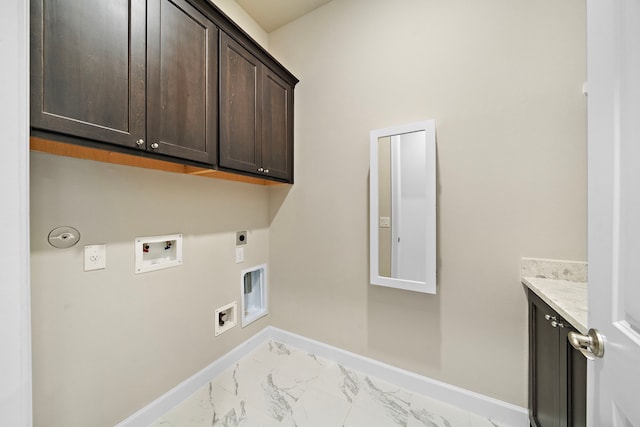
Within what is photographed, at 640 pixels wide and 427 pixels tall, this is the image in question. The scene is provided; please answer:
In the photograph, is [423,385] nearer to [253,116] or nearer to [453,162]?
[453,162]

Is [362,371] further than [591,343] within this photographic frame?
Yes

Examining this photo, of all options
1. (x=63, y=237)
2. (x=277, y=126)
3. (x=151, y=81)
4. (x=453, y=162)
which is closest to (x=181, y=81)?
(x=151, y=81)

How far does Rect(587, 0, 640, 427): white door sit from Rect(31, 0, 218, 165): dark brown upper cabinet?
1514 millimetres

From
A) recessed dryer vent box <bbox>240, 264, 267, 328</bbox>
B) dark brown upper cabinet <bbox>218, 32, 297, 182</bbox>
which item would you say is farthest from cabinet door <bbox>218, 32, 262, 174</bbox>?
recessed dryer vent box <bbox>240, 264, 267, 328</bbox>

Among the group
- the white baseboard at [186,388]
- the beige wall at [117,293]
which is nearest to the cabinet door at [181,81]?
the beige wall at [117,293]

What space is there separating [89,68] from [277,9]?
1.70m

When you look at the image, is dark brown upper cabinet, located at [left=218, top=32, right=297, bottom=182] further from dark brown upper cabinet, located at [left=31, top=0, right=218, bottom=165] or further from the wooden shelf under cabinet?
the wooden shelf under cabinet

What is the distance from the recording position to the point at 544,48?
4.16 feet

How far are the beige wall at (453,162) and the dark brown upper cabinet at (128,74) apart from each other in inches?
37.2

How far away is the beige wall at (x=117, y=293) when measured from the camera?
39.9 inches

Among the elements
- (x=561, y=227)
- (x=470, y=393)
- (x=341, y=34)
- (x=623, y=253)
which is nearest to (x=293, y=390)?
(x=470, y=393)

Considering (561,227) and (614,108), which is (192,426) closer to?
(614,108)

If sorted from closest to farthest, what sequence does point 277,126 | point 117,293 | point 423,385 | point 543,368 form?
point 543,368 → point 117,293 → point 423,385 → point 277,126

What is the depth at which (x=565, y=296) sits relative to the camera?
3.34 feet
